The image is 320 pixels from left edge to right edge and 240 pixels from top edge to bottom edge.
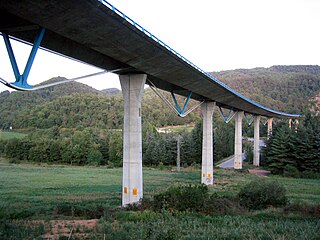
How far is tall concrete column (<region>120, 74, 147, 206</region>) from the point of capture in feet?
68.7

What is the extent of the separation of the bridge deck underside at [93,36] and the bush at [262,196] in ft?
28.8

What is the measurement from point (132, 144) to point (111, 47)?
22.2 feet

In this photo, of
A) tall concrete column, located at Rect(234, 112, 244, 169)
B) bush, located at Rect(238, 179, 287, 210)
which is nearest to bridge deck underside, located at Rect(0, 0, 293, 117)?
bush, located at Rect(238, 179, 287, 210)

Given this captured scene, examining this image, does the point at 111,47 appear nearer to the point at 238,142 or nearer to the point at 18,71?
the point at 18,71

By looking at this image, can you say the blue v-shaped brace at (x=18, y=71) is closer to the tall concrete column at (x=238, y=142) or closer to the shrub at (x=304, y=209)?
the shrub at (x=304, y=209)

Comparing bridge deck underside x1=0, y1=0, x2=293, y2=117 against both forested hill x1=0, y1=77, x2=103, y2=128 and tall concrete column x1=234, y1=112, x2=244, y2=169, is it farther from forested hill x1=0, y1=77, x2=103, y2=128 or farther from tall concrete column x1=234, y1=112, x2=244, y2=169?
forested hill x1=0, y1=77, x2=103, y2=128

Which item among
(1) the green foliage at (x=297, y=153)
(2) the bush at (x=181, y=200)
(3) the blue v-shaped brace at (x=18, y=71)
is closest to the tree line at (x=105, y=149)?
(1) the green foliage at (x=297, y=153)

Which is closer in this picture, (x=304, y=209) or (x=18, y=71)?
(x=18, y=71)

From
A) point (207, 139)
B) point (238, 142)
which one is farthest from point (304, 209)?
point (238, 142)

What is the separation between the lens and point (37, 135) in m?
103

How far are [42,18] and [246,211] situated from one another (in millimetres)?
13522

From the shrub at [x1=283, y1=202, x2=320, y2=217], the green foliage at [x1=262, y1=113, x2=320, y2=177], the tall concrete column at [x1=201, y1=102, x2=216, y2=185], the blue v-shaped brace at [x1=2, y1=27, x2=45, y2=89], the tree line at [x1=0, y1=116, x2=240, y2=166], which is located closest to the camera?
the blue v-shaped brace at [x1=2, y1=27, x2=45, y2=89]

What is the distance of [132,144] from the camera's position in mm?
21062

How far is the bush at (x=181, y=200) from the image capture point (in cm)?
1709
